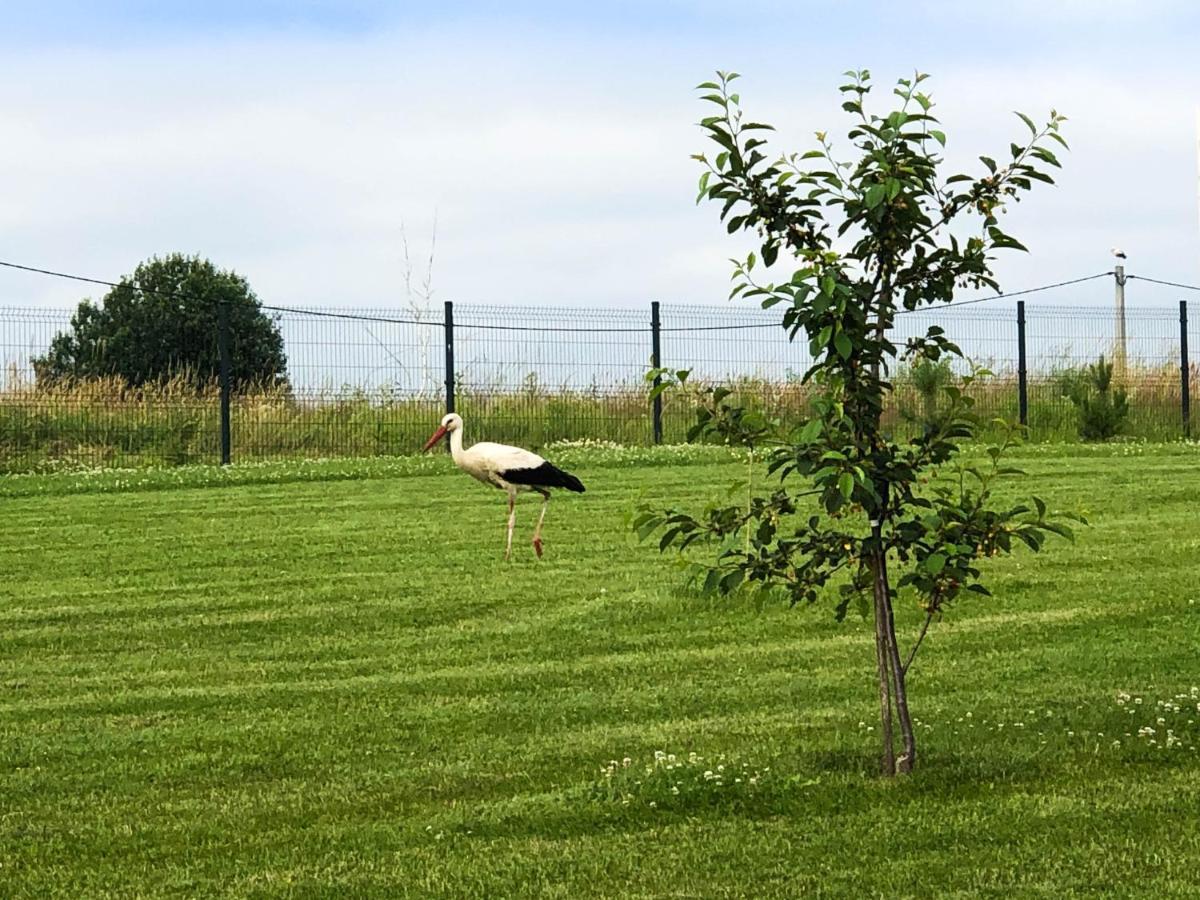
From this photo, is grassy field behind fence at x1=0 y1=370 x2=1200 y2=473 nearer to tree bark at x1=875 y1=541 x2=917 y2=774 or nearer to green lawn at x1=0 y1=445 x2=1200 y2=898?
green lawn at x1=0 y1=445 x2=1200 y2=898

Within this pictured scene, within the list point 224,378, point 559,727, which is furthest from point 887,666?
point 224,378

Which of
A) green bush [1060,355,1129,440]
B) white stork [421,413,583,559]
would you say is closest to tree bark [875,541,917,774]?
white stork [421,413,583,559]

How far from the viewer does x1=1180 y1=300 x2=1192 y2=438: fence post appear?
30531 millimetres

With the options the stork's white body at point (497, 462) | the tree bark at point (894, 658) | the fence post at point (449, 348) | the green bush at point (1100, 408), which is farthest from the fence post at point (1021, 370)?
the tree bark at point (894, 658)

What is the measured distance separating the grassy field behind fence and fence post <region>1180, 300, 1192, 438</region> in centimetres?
398

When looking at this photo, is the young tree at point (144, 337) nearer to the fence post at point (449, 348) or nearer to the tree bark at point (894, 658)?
the fence post at point (449, 348)

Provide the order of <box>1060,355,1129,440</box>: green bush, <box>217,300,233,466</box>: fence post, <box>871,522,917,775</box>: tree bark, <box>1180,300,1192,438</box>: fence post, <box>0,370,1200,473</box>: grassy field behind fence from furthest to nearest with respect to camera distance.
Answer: <box>1180,300,1192,438</box>: fence post → <box>1060,355,1129,440</box>: green bush → <box>0,370,1200,473</box>: grassy field behind fence → <box>217,300,233,466</box>: fence post → <box>871,522,917,775</box>: tree bark

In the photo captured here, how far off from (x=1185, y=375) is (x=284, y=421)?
1494cm

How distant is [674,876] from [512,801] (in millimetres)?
1107

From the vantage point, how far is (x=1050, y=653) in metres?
9.33

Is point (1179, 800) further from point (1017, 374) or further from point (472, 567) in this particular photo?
point (1017, 374)

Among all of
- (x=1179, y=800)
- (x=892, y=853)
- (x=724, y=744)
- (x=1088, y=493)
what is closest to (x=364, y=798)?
(x=724, y=744)

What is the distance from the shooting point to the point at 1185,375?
30.5 m

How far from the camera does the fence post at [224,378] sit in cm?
2428
